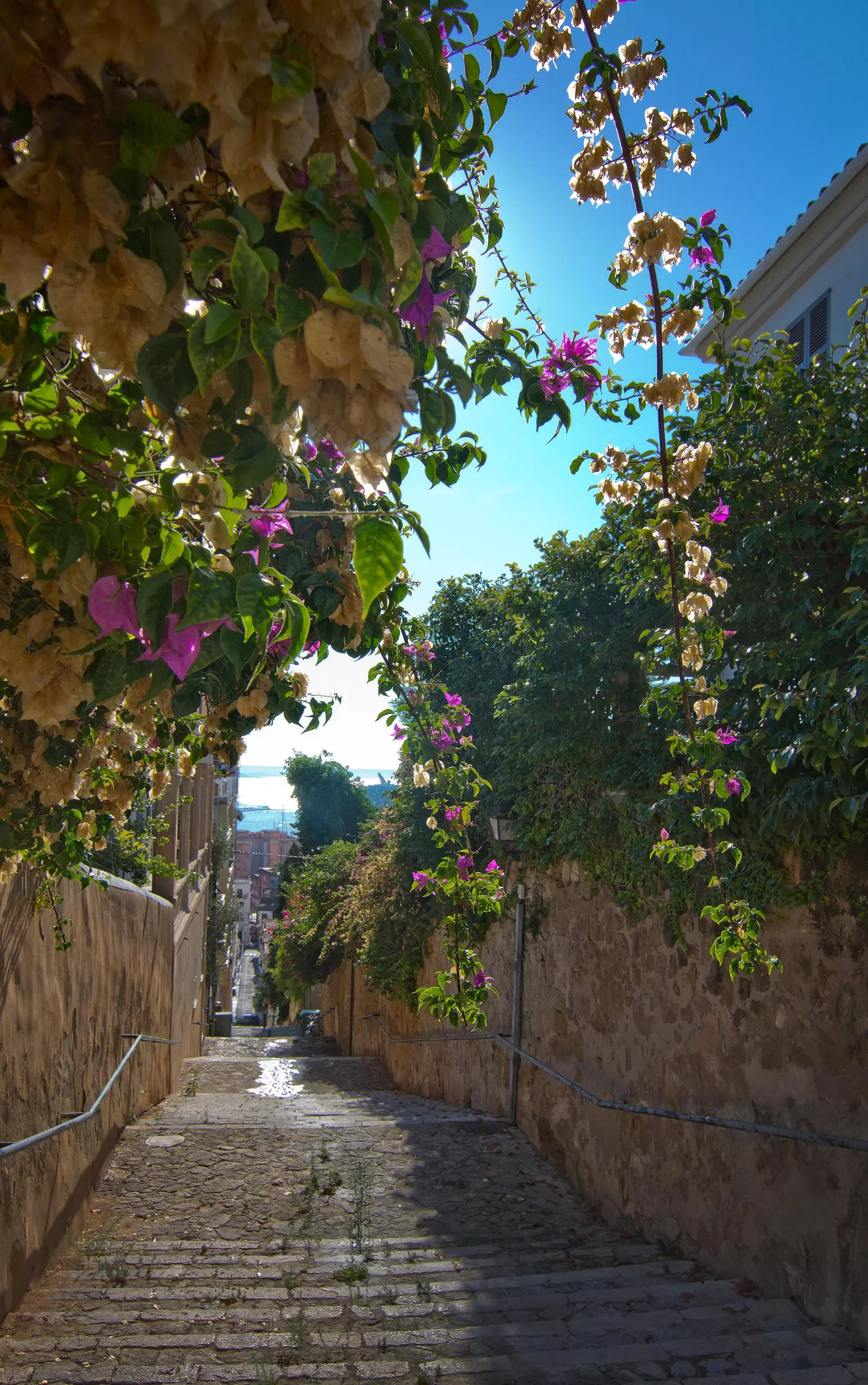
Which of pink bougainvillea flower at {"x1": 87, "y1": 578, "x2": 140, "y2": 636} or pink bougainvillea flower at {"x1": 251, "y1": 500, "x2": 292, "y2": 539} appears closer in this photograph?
pink bougainvillea flower at {"x1": 87, "y1": 578, "x2": 140, "y2": 636}

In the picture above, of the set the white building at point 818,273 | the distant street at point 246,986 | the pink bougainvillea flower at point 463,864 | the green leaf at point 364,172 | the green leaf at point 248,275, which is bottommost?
the distant street at point 246,986

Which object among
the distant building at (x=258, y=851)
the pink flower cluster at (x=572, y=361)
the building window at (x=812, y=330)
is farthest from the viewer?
the distant building at (x=258, y=851)

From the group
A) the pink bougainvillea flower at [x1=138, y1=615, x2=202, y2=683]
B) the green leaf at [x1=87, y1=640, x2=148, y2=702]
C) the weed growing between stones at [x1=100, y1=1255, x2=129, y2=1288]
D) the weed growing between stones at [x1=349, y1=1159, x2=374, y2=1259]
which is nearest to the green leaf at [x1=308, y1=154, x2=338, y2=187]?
the pink bougainvillea flower at [x1=138, y1=615, x2=202, y2=683]

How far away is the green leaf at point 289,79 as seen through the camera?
739mm

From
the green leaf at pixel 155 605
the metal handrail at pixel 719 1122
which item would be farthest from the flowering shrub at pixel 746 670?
the green leaf at pixel 155 605

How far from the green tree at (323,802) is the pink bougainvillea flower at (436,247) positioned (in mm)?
21273

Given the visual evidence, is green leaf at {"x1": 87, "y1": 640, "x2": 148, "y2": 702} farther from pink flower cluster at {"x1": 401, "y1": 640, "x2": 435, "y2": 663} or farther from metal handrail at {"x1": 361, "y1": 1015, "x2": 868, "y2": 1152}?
metal handrail at {"x1": 361, "y1": 1015, "x2": 868, "y2": 1152}

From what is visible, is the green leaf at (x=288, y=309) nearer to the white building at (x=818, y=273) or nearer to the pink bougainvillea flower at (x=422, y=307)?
the pink bougainvillea flower at (x=422, y=307)

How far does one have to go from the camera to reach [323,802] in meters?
22.5

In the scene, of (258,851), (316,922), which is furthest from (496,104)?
(258,851)

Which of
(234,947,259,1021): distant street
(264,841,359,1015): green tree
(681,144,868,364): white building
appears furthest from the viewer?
(234,947,259,1021): distant street

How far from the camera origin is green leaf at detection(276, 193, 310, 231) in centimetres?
79

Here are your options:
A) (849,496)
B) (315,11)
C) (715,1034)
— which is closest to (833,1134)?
(715,1034)

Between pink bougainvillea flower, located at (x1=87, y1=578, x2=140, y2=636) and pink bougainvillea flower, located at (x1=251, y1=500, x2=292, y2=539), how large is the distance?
8.4 inches
